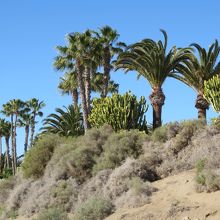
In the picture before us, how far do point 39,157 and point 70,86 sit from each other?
2388cm

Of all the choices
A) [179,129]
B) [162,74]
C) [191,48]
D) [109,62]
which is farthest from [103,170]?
[109,62]

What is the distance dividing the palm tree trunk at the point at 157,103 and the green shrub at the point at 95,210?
53.4 feet

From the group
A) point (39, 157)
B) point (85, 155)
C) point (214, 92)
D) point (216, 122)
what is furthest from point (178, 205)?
point (39, 157)

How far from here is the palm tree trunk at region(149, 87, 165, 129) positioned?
116 ft

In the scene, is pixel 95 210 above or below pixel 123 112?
below

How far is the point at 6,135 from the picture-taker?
84562 mm

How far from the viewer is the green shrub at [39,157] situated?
28578 mm

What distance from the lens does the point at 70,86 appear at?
52188 millimetres

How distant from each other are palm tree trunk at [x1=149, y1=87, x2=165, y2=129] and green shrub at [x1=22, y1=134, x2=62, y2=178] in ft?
27.5

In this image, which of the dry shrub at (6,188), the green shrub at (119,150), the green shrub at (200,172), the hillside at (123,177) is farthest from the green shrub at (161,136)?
A: the dry shrub at (6,188)

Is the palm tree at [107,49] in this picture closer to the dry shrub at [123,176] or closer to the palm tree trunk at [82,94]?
the palm tree trunk at [82,94]

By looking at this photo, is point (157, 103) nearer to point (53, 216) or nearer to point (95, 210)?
point (53, 216)

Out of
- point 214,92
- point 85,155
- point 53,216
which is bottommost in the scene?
point 53,216

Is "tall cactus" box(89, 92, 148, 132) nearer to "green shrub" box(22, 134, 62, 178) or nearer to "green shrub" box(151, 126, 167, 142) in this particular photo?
"green shrub" box(22, 134, 62, 178)
